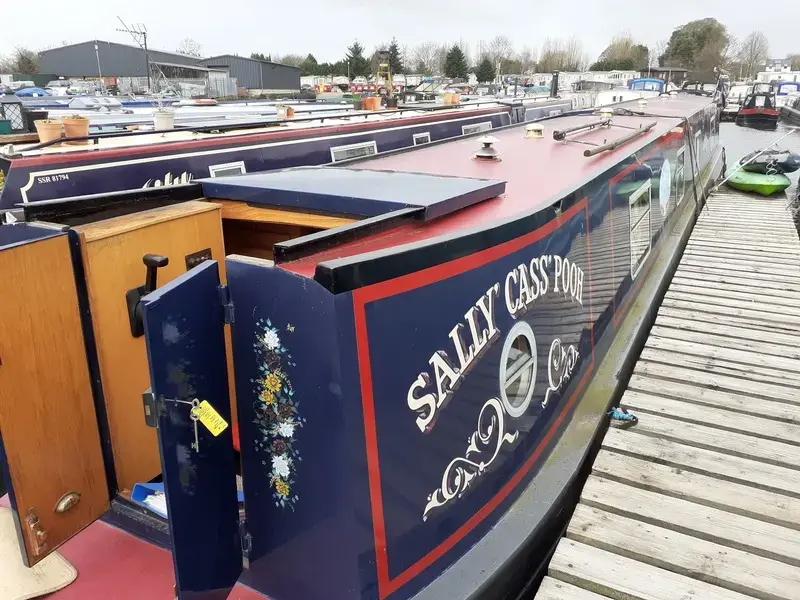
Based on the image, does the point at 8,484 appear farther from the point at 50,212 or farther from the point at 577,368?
the point at 577,368

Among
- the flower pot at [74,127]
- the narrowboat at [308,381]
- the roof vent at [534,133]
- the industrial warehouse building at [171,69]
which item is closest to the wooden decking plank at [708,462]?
the narrowboat at [308,381]

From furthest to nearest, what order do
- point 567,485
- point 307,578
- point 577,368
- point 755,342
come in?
point 755,342 < point 577,368 < point 567,485 < point 307,578

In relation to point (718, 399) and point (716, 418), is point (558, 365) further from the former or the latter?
point (718, 399)

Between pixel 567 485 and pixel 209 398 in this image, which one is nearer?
pixel 209 398

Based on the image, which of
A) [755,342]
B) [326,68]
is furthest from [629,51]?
[755,342]

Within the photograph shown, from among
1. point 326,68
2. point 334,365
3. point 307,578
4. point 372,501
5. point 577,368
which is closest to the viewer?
point 334,365

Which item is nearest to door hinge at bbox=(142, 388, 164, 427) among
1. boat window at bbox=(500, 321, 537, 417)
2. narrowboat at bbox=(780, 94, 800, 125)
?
boat window at bbox=(500, 321, 537, 417)

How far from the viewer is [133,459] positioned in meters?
2.58

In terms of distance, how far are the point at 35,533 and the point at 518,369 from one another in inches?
75.4

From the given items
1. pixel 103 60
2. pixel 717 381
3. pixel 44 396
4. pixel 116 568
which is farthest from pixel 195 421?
pixel 103 60

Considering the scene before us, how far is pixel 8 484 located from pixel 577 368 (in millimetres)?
2607

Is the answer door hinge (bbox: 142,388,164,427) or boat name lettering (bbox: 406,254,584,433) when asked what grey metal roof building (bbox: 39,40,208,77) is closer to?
boat name lettering (bbox: 406,254,584,433)

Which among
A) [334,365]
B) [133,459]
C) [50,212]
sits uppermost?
[50,212]

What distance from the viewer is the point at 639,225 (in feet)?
15.4
